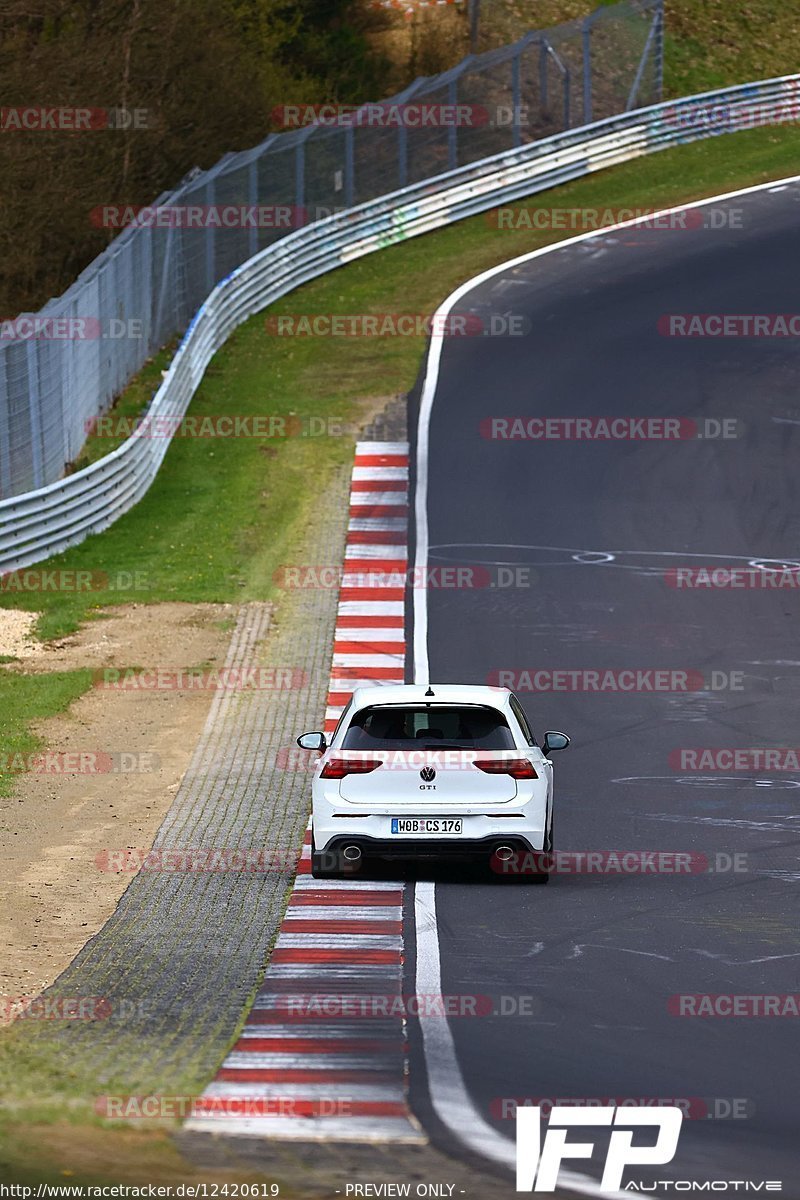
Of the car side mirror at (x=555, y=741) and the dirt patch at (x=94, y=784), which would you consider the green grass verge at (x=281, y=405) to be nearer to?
the dirt patch at (x=94, y=784)

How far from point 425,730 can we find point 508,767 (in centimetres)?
78

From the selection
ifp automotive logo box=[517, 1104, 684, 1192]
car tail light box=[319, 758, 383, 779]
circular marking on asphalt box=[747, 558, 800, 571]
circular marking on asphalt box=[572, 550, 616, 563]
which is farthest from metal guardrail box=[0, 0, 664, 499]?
ifp automotive logo box=[517, 1104, 684, 1192]

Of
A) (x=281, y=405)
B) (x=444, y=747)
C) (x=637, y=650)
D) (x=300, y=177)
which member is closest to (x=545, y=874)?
(x=444, y=747)

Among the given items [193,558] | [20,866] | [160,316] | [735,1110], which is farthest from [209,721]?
[160,316]

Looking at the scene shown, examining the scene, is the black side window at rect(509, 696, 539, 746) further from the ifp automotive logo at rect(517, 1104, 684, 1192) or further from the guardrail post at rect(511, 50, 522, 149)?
the guardrail post at rect(511, 50, 522, 149)

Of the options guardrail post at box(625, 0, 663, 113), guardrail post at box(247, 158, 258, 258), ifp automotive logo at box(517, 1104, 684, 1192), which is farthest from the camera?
guardrail post at box(625, 0, 663, 113)

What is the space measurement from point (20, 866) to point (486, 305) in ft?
80.0

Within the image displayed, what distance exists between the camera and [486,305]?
124 ft

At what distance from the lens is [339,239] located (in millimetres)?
42406

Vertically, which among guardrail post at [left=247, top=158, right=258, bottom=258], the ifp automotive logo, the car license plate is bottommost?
the car license plate

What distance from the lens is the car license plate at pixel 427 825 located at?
44.9ft

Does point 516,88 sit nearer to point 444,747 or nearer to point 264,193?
point 264,193

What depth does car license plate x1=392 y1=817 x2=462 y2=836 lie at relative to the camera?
539 inches

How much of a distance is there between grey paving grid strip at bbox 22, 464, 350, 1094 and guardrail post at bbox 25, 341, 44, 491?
4991 millimetres
